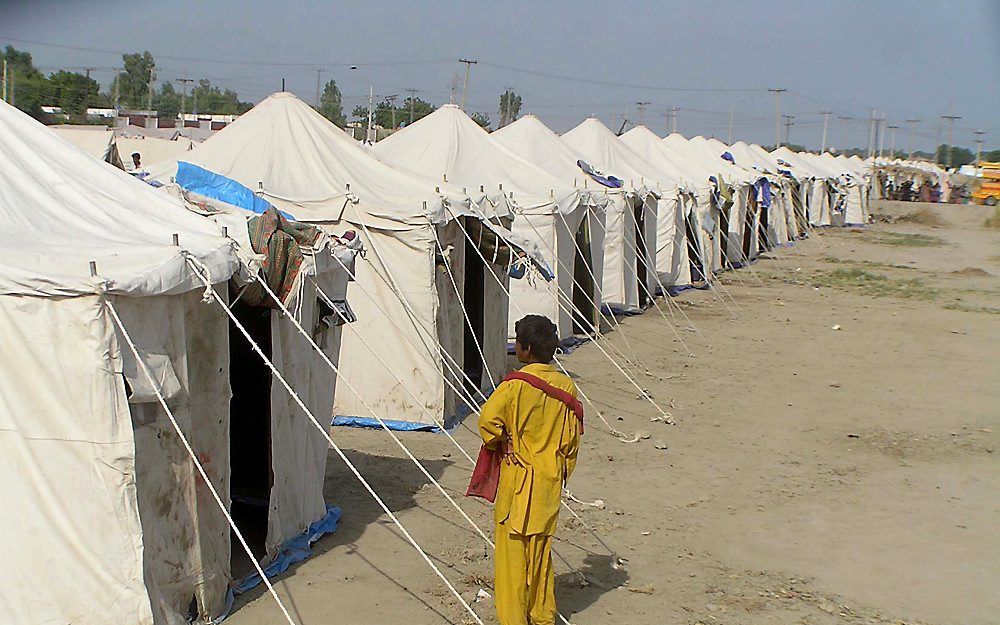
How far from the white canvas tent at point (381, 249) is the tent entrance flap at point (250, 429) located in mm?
1788

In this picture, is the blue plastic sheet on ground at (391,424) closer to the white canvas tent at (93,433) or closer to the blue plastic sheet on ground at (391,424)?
the blue plastic sheet on ground at (391,424)

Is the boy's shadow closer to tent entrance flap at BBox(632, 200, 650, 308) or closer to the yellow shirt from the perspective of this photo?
the yellow shirt

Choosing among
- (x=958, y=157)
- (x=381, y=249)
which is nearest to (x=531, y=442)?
(x=381, y=249)

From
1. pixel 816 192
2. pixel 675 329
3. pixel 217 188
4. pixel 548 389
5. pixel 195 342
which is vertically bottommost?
pixel 675 329

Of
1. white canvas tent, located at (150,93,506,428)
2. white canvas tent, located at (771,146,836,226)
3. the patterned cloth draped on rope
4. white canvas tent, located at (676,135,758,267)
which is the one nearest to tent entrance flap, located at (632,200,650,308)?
white canvas tent, located at (676,135,758,267)

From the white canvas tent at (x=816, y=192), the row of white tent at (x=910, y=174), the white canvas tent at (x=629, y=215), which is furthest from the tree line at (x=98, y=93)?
the row of white tent at (x=910, y=174)

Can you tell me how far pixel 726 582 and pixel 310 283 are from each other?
9.93 feet

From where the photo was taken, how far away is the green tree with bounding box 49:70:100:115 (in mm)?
39625

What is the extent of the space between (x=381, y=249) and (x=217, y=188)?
7.75 ft

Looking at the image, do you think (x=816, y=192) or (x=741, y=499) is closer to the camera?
(x=741, y=499)

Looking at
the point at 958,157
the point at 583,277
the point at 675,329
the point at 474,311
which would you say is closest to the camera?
the point at 474,311

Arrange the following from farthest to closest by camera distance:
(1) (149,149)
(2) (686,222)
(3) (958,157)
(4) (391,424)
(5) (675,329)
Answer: (3) (958,157), (2) (686,222), (1) (149,149), (5) (675,329), (4) (391,424)

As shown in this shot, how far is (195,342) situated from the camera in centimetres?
458

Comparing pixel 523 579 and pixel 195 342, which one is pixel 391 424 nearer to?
pixel 195 342
